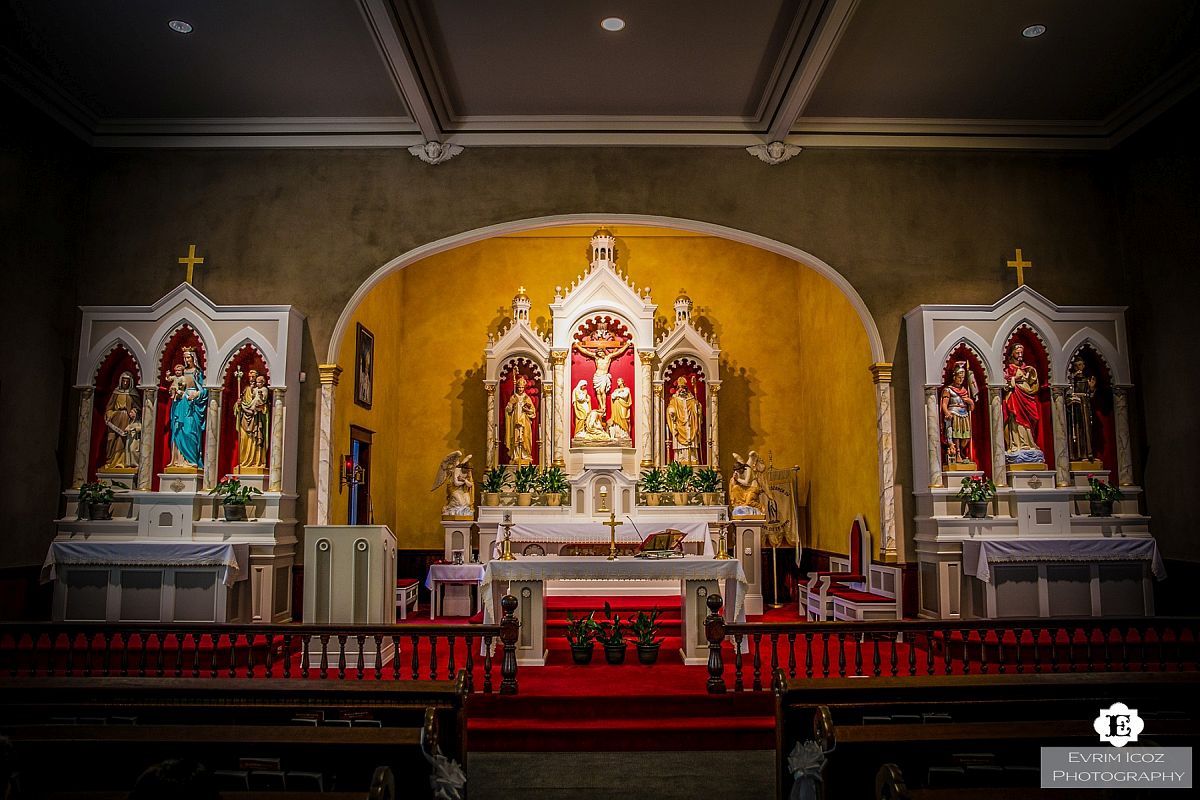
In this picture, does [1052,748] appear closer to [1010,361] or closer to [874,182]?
[1010,361]

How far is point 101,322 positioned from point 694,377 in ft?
22.1

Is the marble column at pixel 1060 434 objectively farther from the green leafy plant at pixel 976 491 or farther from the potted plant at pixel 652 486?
the potted plant at pixel 652 486

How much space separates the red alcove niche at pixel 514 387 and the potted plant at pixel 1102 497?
20.6 ft

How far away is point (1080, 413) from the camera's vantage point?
779 centimetres

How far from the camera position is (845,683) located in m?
3.74

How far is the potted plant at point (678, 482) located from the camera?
10.1 meters

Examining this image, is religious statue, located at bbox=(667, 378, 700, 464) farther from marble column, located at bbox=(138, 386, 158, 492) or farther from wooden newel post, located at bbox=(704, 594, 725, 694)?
marble column, located at bbox=(138, 386, 158, 492)

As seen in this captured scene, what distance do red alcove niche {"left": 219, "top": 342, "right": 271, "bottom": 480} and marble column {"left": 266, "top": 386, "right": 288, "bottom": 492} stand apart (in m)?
0.09

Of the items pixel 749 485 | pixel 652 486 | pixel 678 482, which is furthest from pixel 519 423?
pixel 749 485

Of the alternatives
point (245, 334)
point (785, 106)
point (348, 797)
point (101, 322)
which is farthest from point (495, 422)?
point (348, 797)

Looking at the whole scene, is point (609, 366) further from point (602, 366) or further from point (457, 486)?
point (457, 486)

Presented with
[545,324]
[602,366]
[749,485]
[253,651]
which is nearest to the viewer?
[253,651]

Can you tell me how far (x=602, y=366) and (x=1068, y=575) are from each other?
5.62 metres

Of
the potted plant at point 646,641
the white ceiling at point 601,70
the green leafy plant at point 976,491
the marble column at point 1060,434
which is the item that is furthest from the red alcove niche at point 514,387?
the marble column at point 1060,434
